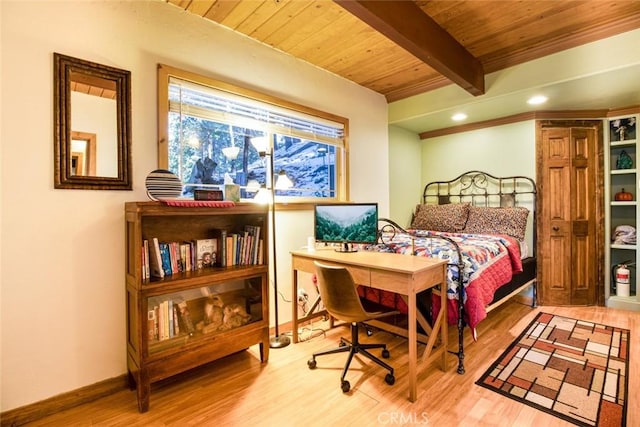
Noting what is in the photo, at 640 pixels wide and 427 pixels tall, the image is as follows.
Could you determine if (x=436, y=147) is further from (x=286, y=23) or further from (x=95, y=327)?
(x=95, y=327)

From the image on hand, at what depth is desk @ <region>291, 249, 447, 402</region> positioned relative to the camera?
1830mm

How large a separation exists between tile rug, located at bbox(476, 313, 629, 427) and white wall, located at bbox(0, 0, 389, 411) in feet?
8.24

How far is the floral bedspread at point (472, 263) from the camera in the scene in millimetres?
2203

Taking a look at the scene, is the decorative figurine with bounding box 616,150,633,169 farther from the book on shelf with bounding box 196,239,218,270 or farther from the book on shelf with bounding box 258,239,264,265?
the book on shelf with bounding box 196,239,218,270

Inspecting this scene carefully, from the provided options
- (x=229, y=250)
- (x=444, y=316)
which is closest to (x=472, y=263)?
(x=444, y=316)

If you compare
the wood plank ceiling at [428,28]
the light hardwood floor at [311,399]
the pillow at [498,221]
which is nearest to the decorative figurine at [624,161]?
the pillow at [498,221]

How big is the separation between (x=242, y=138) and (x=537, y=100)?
3061mm

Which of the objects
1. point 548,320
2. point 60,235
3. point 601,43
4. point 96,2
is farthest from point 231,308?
point 601,43

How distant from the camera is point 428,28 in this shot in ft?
7.65

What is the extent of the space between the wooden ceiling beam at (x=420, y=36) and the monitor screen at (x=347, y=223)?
1187mm

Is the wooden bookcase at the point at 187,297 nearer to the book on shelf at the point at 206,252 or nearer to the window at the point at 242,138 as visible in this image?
the book on shelf at the point at 206,252

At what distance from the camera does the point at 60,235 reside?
178 centimetres

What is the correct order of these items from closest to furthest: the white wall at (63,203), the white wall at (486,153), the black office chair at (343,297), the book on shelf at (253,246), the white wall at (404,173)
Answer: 1. the white wall at (63,203)
2. the black office chair at (343,297)
3. the book on shelf at (253,246)
4. the white wall at (486,153)
5. the white wall at (404,173)

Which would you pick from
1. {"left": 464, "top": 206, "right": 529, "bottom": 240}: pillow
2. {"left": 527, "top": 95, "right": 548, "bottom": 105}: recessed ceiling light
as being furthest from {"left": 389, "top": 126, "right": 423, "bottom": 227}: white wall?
{"left": 527, "top": 95, "right": 548, "bottom": 105}: recessed ceiling light
